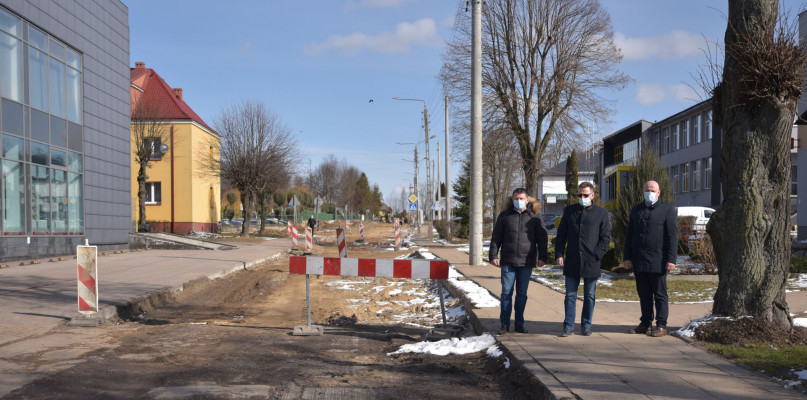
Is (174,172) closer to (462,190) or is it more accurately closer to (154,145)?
(154,145)

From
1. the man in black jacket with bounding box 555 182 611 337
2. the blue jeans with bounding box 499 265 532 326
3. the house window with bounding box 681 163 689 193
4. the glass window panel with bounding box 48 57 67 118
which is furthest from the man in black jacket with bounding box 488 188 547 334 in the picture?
the house window with bounding box 681 163 689 193

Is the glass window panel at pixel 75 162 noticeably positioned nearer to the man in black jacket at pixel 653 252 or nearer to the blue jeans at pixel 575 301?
the blue jeans at pixel 575 301

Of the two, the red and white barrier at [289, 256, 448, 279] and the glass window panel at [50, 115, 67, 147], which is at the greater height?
the glass window panel at [50, 115, 67, 147]

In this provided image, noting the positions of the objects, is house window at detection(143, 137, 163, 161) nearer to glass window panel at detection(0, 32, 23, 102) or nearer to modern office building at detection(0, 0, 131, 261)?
modern office building at detection(0, 0, 131, 261)

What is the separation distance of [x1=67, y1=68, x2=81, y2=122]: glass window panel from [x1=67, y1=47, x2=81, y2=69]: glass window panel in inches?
8.5

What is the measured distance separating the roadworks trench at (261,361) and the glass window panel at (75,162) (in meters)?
13.8

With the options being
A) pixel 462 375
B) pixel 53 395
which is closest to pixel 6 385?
pixel 53 395

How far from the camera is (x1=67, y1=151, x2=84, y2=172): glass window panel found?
23016 millimetres

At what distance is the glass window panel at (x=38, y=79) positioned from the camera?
67.2ft

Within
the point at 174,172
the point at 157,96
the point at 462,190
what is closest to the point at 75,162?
the point at 174,172

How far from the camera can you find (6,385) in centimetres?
555

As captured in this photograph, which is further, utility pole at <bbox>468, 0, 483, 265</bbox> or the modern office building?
Answer: the modern office building

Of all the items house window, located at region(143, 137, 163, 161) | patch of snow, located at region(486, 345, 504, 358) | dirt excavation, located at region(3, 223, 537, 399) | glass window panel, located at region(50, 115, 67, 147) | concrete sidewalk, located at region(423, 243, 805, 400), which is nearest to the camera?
concrete sidewalk, located at region(423, 243, 805, 400)

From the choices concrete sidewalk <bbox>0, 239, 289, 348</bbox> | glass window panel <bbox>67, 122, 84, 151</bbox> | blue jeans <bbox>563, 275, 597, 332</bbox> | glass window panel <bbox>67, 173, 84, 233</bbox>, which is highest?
glass window panel <bbox>67, 122, 84, 151</bbox>
